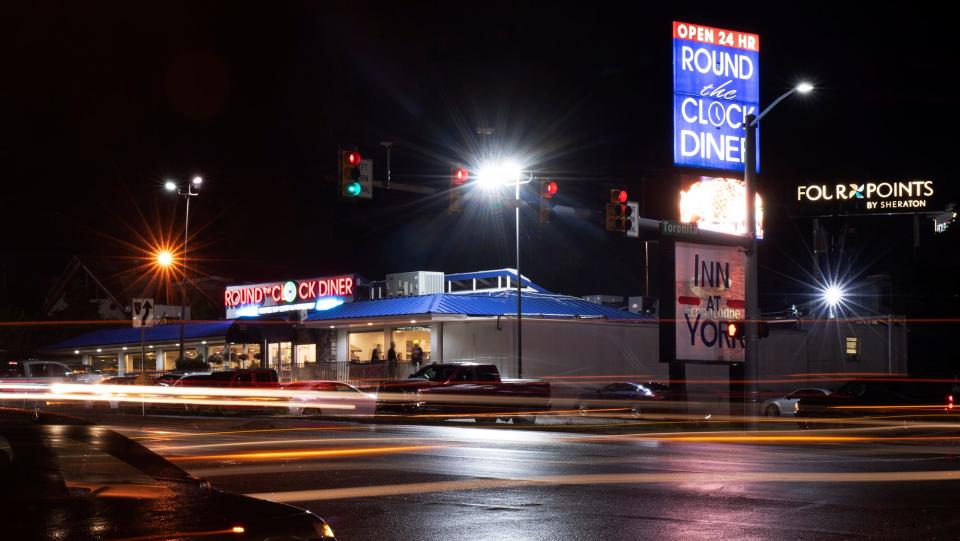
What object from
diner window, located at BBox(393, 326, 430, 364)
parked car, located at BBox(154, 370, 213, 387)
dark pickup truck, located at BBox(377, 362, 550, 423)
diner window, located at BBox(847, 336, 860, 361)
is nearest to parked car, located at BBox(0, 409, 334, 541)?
dark pickup truck, located at BBox(377, 362, 550, 423)

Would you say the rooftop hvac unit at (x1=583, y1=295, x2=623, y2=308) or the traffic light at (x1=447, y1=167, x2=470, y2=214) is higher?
the traffic light at (x1=447, y1=167, x2=470, y2=214)

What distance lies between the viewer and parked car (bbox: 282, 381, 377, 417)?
2983 cm

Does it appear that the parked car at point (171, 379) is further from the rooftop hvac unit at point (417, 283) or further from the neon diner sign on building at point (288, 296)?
the rooftop hvac unit at point (417, 283)

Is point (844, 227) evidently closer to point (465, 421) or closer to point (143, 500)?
point (465, 421)

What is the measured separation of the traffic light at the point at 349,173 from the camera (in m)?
21.2

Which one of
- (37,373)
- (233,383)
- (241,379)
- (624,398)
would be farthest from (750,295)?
(37,373)

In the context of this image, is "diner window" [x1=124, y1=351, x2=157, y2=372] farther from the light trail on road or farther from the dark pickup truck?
the light trail on road

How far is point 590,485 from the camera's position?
11820 millimetres

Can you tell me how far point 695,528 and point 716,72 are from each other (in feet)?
91.3

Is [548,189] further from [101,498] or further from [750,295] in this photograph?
[101,498]

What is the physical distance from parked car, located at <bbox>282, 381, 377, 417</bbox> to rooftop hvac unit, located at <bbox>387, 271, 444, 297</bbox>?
17020 mm

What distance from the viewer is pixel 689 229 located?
27.2 m

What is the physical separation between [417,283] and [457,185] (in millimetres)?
24835

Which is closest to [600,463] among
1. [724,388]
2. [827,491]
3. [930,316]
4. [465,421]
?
[827,491]
